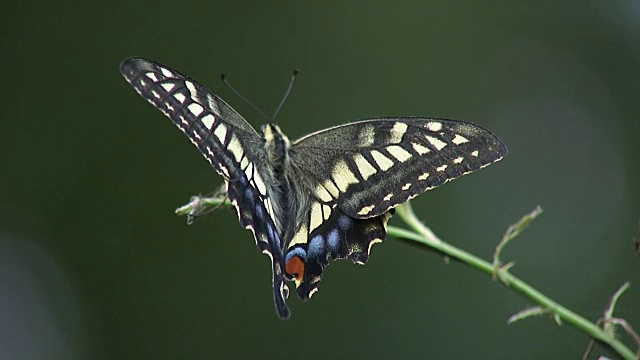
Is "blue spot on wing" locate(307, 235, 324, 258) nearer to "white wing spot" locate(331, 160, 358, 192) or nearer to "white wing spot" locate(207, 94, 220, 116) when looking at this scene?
"white wing spot" locate(331, 160, 358, 192)

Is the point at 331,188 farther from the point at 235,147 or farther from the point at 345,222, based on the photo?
the point at 235,147

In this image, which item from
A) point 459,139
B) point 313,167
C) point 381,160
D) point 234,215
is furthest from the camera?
point 234,215

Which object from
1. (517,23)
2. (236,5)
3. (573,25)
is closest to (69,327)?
(236,5)

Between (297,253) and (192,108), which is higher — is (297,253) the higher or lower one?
the lower one

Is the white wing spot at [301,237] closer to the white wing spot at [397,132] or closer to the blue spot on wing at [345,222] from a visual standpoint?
the blue spot on wing at [345,222]

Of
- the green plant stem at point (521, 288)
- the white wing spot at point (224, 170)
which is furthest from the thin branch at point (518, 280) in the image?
the white wing spot at point (224, 170)

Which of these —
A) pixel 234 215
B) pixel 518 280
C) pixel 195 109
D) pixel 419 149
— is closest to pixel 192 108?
pixel 195 109
